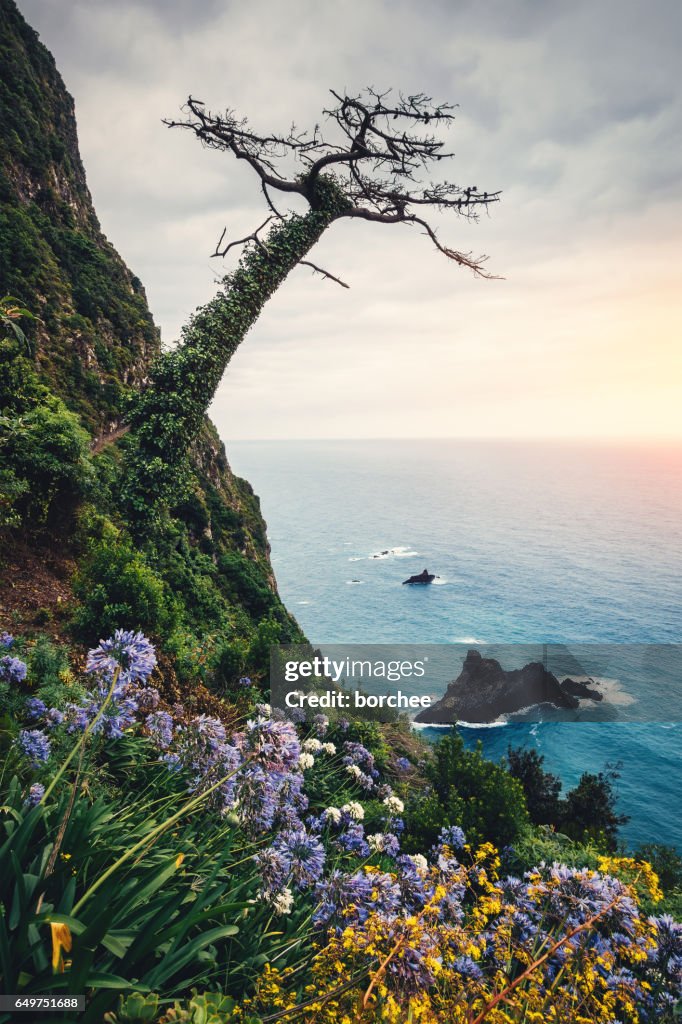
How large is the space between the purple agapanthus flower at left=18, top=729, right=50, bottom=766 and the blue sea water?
34321mm

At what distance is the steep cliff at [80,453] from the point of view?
24.7ft

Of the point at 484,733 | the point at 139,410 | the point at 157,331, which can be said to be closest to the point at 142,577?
the point at 139,410

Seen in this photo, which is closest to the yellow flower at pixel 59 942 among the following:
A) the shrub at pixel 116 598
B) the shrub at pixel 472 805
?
the shrub at pixel 116 598

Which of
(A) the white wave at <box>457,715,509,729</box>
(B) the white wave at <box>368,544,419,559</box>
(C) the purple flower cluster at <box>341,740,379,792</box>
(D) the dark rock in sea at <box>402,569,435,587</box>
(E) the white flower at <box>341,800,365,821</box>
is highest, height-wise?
(E) the white flower at <box>341,800,365,821</box>

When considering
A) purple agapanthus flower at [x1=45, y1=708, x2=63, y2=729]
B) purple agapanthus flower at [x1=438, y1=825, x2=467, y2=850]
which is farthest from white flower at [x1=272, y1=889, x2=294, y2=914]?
purple agapanthus flower at [x1=45, y1=708, x2=63, y2=729]

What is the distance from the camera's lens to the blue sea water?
126 feet

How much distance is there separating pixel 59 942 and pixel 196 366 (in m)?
12.0

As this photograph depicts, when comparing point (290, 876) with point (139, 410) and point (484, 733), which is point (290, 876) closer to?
point (139, 410)

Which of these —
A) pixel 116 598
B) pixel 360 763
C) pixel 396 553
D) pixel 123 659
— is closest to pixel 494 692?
pixel 360 763

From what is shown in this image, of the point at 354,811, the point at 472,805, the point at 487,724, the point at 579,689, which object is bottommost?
the point at 487,724

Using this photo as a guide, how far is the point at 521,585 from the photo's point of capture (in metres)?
78.5

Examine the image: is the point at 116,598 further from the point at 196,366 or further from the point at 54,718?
the point at 196,366

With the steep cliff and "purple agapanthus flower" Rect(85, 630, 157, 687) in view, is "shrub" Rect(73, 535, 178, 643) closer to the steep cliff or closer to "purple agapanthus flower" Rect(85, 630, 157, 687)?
the steep cliff

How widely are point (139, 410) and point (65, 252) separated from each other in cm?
1349
